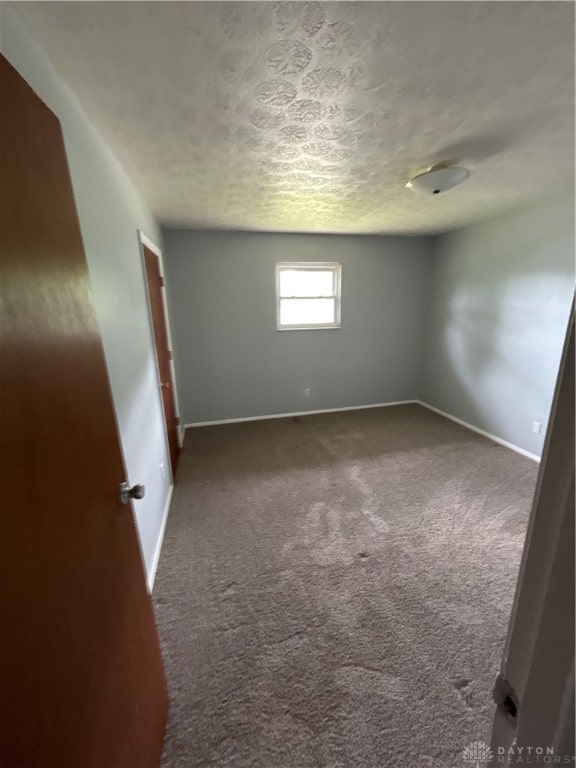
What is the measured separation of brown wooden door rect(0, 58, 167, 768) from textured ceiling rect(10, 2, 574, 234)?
0.50 metres

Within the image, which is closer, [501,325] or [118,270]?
[118,270]

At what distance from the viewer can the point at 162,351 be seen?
2725 mm

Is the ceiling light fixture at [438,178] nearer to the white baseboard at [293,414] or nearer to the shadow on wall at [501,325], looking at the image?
the shadow on wall at [501,325]

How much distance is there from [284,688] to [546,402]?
124 inches

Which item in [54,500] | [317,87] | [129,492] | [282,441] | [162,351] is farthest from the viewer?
[282,441]

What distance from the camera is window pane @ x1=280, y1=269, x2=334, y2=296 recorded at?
3.78 m

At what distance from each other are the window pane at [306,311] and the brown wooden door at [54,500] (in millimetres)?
3097

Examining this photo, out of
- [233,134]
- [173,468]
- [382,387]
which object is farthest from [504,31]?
[382,387]

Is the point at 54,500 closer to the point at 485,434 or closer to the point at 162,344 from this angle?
the point at 162,344

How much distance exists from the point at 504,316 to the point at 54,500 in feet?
12.8

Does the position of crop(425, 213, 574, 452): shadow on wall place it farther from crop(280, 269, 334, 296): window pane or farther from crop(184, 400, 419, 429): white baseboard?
crop(280, 269, 334, 296): window pane

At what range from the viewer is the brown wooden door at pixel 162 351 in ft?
8.18

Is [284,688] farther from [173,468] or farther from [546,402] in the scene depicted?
[546,402]

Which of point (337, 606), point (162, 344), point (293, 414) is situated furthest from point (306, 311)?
point (337, 606)
